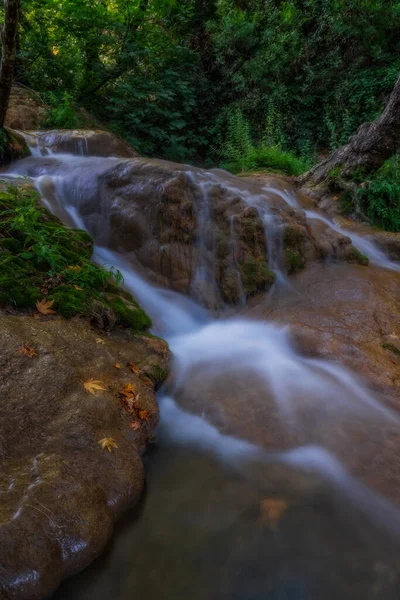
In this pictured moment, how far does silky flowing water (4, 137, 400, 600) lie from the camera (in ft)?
6.52

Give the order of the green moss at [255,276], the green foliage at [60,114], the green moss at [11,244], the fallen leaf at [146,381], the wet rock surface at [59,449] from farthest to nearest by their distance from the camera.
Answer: the green foliage at [60,114] < the green moss at [255,276] < the green moss at [11,244] < the fallen leaf at [146,381] < the wet rock surface at [59,449]

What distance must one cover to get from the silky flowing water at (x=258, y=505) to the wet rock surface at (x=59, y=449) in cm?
15

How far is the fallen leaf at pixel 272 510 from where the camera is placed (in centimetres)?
231

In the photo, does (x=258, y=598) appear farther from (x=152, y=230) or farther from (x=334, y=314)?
(x=152, y=230)

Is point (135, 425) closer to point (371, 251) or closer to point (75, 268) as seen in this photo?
point (75, 268)

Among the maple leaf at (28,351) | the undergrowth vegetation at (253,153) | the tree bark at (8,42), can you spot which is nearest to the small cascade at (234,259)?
the maple leaf at (28,351)

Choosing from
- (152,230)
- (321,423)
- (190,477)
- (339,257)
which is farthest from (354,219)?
(190,477)

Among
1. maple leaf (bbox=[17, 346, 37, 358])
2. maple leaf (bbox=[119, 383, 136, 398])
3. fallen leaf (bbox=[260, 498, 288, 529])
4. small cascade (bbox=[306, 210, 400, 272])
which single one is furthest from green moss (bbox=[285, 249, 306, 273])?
maple leaf (bbox=[17, 346, 37, 358])

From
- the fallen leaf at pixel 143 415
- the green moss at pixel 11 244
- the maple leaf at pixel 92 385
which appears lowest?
the fallen leaf at pixel 143 415

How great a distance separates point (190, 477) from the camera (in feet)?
8.65

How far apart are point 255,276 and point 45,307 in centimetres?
297

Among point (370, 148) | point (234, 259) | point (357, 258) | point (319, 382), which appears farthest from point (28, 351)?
point (370, 148)

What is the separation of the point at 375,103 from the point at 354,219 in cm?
710

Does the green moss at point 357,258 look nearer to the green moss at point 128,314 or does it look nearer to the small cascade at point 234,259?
the small cascade at point 234,259
